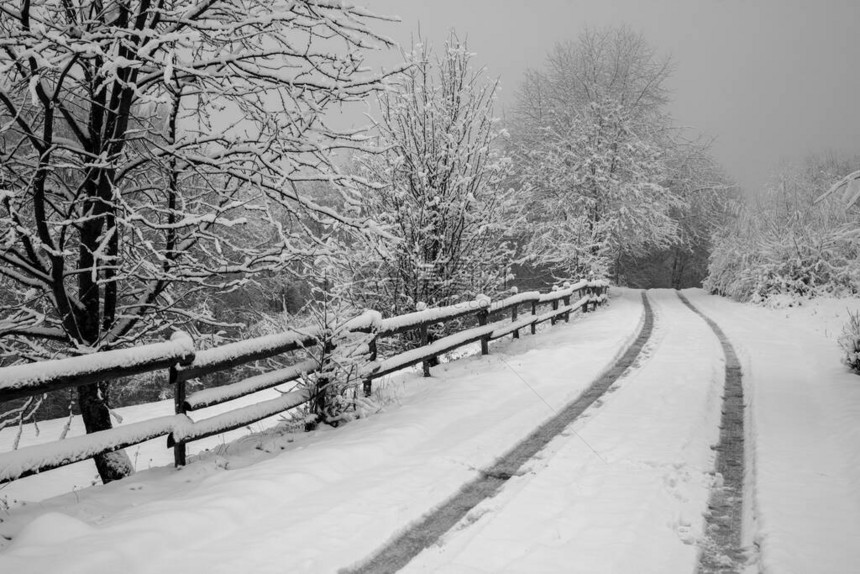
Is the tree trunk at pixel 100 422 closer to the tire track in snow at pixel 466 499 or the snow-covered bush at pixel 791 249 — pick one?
the tire track in snow at pixel 466 499

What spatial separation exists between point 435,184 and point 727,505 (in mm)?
7844

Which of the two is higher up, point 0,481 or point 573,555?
point 0,481

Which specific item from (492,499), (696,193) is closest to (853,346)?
(492,499)

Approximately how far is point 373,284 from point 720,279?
989 inches

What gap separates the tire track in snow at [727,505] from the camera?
3184mm

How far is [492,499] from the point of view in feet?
13.1

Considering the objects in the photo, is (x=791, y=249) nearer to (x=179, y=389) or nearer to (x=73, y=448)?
(x=179, y=389)

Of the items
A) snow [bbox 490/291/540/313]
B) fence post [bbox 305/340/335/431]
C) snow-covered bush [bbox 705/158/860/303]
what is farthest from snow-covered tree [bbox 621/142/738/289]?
fence post [bbox 305/340/335/431]

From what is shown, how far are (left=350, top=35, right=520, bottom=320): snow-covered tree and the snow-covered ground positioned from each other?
3663 mm

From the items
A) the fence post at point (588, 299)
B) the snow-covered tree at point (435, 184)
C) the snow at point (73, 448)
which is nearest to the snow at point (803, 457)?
the snow at point (73, 448)

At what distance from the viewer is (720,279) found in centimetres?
2814

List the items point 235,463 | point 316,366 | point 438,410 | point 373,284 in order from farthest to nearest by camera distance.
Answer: point 373,284, point 438,410, point 316,366, point 235,463

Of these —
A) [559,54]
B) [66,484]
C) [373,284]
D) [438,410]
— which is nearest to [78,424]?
[66,484]

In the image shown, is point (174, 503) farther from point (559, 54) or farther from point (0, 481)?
point (559, 54)
